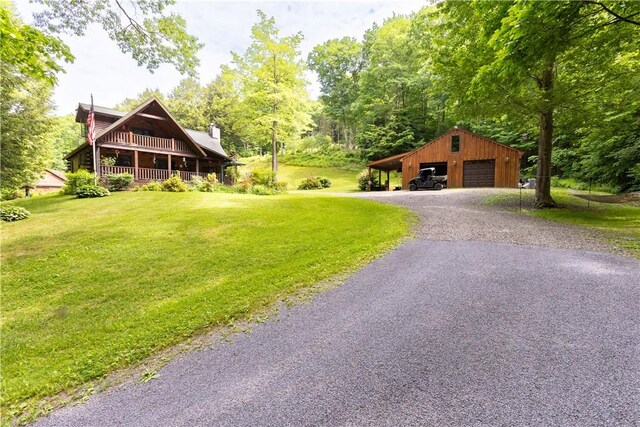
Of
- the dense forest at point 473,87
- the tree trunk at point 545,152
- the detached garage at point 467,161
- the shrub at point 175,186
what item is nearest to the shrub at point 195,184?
the shrub at point 175,186

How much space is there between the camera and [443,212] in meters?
11.2

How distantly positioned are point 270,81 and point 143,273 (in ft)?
69.5

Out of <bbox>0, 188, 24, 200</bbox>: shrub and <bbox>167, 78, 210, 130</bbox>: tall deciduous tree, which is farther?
<bbox>167, 78, 210, 130</bbox>: tall deciduous tree

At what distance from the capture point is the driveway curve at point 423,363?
2.42m

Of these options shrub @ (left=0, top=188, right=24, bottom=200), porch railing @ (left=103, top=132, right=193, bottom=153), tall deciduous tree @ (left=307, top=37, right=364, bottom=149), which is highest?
tall deciduous tree @ (left=307, top=37, right=364, bottom=149)

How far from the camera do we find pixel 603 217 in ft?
35.2

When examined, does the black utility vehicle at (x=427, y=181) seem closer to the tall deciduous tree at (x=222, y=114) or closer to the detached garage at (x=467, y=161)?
the detached garage at (x=467, y=161)

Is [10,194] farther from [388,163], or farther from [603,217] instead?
[603,217]

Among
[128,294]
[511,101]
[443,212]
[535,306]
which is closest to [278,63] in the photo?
[511,101]

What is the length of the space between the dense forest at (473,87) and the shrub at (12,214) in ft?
22.8

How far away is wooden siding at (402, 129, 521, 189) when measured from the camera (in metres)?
21.7

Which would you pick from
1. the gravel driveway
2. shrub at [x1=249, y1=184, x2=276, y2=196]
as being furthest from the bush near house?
the gravel driveway

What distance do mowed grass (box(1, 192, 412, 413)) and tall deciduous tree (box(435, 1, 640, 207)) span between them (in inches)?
208

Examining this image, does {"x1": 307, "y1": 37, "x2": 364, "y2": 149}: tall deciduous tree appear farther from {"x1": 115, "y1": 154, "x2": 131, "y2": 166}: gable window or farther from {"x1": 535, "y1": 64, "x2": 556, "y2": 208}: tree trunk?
{"x1": 535, "y1": 64, "x2": 556, "y2": 208}: tree trunk
